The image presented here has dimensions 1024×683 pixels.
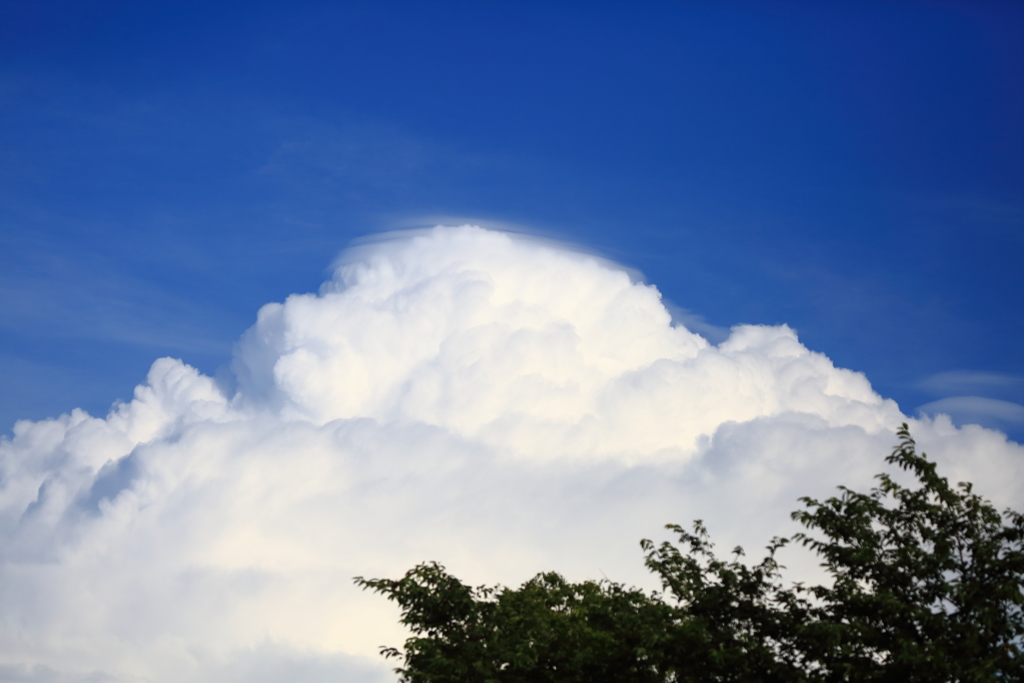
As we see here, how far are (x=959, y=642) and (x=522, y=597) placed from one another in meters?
11.5

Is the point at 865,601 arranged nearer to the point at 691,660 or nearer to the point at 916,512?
the point at 916,512

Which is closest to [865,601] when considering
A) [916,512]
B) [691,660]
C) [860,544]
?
[860,544]

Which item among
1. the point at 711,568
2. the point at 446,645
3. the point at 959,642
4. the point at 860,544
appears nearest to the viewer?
the point at 959,642

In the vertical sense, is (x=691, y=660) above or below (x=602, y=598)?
below

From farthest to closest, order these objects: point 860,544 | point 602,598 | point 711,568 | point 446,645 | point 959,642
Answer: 1. point 602,598
2. point 446,645
3. point 711,568
4. point 860,544
5. point 959,642

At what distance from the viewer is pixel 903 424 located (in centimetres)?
2059

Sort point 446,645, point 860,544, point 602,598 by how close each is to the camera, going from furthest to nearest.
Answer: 1. point 602,598
2. point 446,645
3. point 860,544

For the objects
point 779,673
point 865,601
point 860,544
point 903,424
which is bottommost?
point 779,673

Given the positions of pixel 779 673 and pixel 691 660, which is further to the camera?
pixel 691 660

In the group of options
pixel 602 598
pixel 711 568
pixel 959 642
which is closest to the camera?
pixel 959 642

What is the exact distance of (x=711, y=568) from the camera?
21500 millimetres

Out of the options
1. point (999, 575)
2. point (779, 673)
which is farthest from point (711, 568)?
point (999, 575)

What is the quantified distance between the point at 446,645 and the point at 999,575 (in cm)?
1323

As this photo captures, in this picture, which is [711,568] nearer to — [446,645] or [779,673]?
[779,673]
